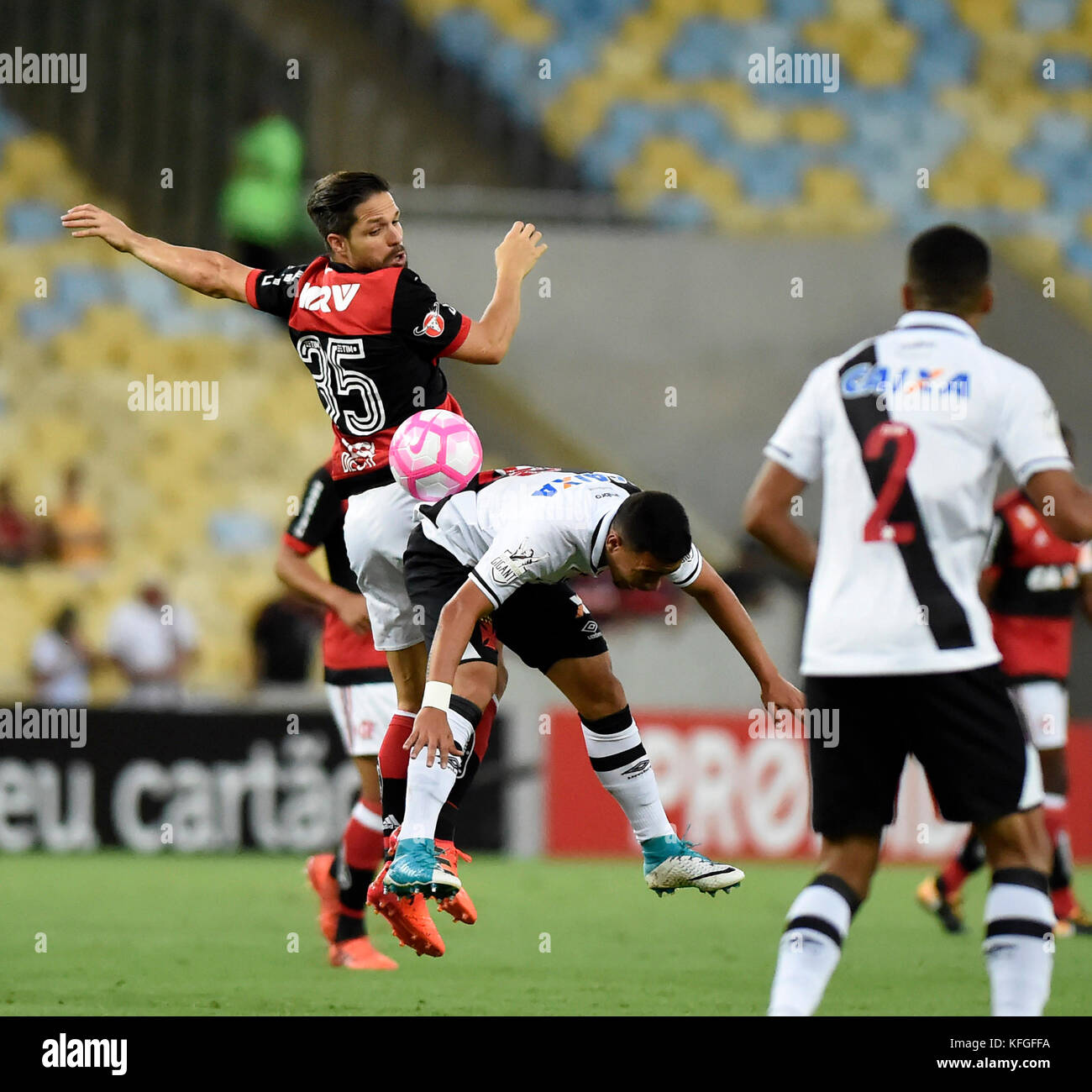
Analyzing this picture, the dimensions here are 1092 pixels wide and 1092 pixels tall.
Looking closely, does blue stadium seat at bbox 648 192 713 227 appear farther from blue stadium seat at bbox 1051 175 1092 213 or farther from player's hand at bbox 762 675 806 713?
player's hand at bbox 762 675 806 713

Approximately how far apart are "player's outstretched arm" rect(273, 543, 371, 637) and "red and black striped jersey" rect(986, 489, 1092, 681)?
3236 millimetres

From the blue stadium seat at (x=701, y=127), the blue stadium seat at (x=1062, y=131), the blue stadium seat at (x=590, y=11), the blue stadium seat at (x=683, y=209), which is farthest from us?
the blue stadium seat at (x=1062, y=131)

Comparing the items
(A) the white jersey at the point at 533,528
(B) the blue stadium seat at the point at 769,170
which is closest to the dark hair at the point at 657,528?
(A) the white jersey at the point at 533,528

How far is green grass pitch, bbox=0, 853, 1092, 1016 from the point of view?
21.1 feet

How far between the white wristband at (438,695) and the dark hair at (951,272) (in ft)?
5.63

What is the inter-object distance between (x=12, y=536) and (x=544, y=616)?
8721 millimetres

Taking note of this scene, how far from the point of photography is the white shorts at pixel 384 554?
643 cm

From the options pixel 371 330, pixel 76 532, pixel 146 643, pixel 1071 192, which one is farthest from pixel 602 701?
pixel 1071 192

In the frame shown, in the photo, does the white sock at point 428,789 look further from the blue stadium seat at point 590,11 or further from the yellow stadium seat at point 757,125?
the blue stadium seat at point 590,11

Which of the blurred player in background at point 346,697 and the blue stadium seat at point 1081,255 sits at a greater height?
the blue stadium seat at point 1081,255

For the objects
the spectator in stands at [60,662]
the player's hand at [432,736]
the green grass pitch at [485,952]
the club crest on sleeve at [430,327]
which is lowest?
the green grass pitch at [485,952]

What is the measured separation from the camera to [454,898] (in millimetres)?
5742

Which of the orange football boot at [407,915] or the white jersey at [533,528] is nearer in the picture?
the white jersey at [533,528]

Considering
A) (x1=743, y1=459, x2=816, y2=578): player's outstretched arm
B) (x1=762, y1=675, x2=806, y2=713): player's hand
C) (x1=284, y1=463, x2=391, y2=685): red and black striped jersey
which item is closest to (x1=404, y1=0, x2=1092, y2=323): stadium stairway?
(x1=284, y1=463, x2=391, y2=685): red and black striped jersey
